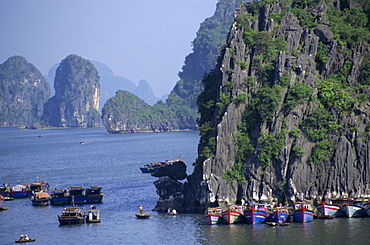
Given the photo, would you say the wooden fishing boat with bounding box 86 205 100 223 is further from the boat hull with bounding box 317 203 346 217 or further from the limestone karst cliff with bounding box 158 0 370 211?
the boat hull with bounding box 317 203 346 217

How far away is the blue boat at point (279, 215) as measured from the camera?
5222cm

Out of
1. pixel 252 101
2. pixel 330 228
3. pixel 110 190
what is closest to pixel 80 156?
pixel 110 190

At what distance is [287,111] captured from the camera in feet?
190

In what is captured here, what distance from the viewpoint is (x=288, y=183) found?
180ft

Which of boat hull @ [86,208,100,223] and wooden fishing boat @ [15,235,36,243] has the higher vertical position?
boat hull @ [86,208,100,223]

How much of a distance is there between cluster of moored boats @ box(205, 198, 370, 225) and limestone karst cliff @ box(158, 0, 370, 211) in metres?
1.17

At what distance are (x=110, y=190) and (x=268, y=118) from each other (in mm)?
25970

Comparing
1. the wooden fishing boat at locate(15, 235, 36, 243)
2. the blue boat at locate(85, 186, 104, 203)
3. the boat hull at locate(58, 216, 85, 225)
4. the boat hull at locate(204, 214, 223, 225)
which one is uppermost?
the blue boat at locate(85, 186, 104, 203)

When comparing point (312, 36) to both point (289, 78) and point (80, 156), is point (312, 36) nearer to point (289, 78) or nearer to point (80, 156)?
point (289, 78)

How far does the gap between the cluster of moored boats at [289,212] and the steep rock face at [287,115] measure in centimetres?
120

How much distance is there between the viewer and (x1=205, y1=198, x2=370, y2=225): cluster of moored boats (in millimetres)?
52344

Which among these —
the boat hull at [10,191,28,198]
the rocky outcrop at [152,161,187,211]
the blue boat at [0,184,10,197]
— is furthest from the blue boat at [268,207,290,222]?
the blue boat at [0,184,10,197]

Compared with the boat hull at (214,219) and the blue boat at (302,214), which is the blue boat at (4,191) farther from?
the blue boat at (302,214)

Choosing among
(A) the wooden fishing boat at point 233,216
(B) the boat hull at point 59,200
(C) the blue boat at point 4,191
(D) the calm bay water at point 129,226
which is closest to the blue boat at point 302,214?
(D) the calm bay water at point 129,226
